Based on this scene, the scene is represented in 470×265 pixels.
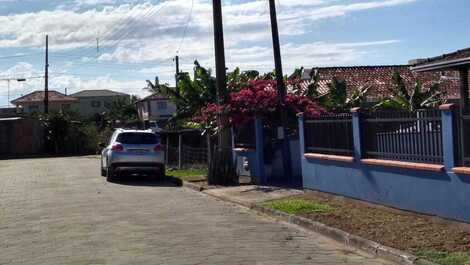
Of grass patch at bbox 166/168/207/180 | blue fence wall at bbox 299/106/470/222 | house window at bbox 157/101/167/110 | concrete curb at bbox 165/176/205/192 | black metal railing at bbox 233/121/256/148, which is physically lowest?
concrete curb at bbox 165/176/205/192

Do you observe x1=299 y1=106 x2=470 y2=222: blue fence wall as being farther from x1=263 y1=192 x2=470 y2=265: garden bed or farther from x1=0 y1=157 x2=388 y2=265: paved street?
x1=0 y1=157 x2=388 y2=265: paved street

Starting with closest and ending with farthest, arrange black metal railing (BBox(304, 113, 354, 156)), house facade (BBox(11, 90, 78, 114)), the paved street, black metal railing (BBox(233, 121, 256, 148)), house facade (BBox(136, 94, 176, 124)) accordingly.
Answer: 1. the paved street
2. black metal railing (BBox(304, 113, 354, 156))
3. black metal railing (BBox(233, 121, 256, 148))
4. house facade (BBox(136, 94, 176, 124))
5. house facade (BBox(11, 90, 78, 114))

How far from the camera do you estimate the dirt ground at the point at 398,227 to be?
8898mm

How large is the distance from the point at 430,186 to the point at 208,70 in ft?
55.5

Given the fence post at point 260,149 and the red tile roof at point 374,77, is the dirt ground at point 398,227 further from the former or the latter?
the red tile roof at point 374,77

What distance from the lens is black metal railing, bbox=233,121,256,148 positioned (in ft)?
64.2

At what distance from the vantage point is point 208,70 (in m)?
26.6

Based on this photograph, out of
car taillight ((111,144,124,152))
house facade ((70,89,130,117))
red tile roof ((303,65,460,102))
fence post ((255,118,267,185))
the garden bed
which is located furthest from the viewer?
house facade ((70,89,130,117))

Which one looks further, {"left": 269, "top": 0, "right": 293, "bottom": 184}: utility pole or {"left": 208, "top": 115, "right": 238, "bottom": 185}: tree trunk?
{"left": 208, "top": 115, "right": 238, "bottom": 185}: tree trunk

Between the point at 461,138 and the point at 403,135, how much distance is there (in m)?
1.69

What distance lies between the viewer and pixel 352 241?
9.74m

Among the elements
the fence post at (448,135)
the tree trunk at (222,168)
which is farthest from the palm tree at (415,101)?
the fence post at (448,135)

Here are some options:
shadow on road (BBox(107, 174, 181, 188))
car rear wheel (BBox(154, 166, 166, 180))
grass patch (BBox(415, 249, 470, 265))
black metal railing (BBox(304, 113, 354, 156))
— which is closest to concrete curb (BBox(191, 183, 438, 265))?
grass patch (BBox(415, 249, 470, 265))

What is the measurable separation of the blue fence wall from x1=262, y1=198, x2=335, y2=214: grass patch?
678 mm
